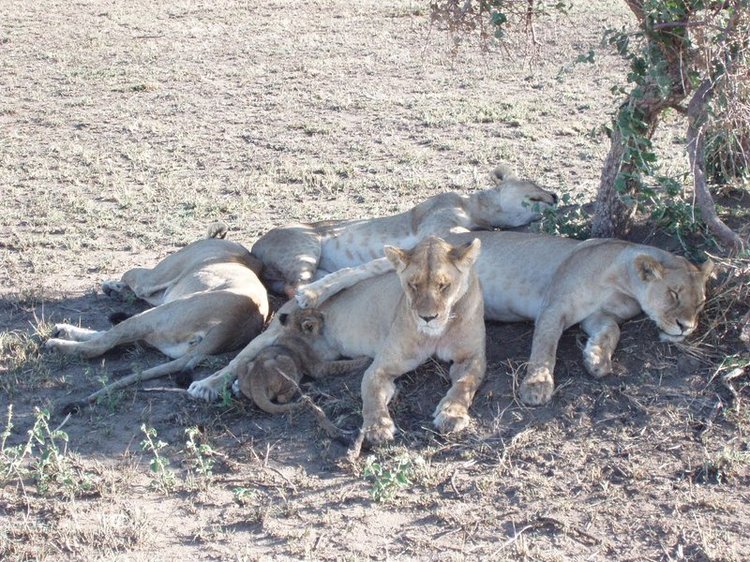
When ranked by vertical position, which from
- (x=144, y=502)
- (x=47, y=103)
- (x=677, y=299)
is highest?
(x=677, y=299)

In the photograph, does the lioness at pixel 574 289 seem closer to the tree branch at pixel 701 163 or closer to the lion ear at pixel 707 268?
the lion ear at pixel 707 268

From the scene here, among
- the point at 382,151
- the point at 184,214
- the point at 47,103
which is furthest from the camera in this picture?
the point at 47,103

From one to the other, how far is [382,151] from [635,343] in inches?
192

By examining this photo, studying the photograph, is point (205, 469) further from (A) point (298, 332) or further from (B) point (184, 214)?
(B) point (184, 214)

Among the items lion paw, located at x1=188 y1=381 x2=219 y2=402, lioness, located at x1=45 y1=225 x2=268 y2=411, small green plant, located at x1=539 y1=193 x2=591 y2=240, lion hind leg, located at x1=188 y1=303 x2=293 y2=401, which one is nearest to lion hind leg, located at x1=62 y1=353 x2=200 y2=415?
lioness, located at x1=45 y1=225 x2=268 y2=411

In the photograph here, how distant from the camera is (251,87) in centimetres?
1266

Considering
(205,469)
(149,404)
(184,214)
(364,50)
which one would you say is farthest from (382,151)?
(205,469)

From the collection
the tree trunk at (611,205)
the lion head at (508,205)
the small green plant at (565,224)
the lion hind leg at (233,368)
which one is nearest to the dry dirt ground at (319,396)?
the lion hind leg at (233,368)

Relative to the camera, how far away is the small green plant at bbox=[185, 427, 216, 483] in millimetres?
5102

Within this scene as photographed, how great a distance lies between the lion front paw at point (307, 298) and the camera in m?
6.35

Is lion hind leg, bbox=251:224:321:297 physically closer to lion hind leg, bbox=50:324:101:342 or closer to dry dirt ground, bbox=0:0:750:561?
dry dirt ground, bbox=0:0:750:561

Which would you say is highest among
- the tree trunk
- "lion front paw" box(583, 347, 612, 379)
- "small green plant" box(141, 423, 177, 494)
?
the tree trunk

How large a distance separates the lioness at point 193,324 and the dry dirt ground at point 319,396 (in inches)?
5.7

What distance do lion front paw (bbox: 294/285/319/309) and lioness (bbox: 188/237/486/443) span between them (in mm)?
62
